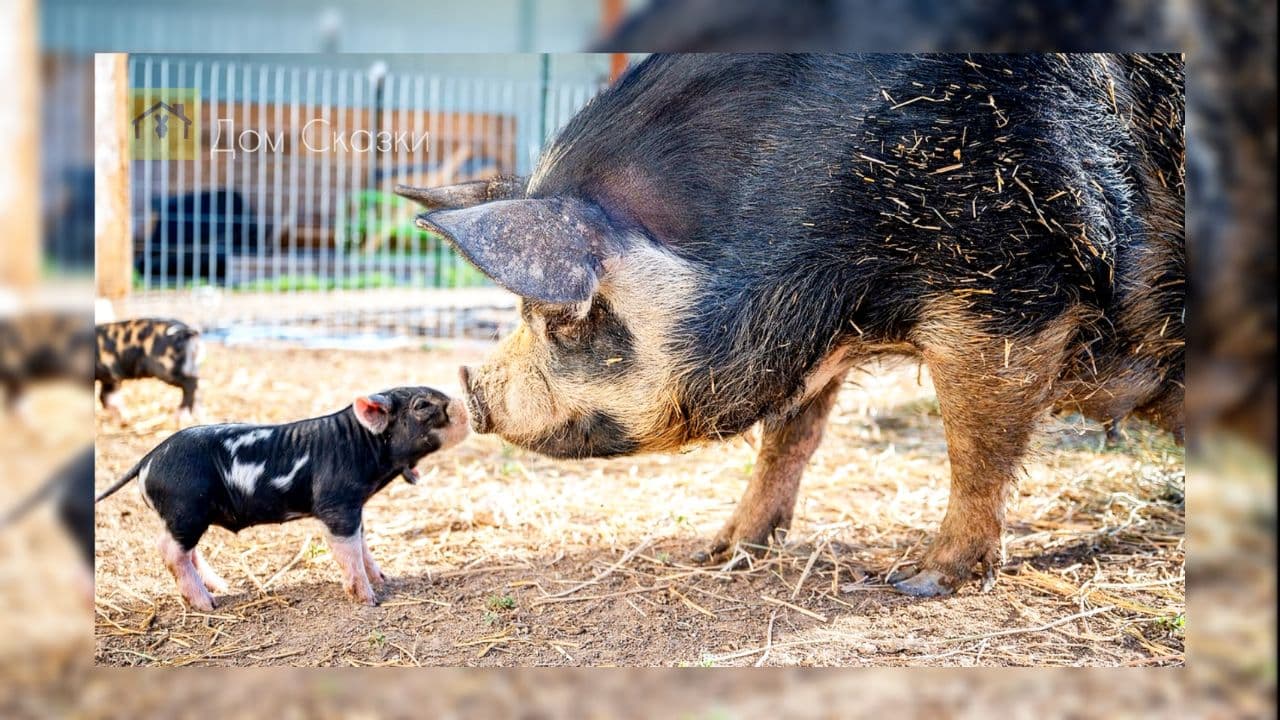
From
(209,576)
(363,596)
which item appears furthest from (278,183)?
(363,596)

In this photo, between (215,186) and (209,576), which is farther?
(215,186)

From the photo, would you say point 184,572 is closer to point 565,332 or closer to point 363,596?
point 363,596

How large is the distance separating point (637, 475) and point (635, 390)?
1.21 metres

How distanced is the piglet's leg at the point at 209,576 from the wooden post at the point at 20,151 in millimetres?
794

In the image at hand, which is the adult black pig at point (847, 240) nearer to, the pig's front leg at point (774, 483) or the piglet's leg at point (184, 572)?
the pig's front leg at point (774, 483)

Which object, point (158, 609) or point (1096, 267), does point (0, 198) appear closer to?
point (158, 609)

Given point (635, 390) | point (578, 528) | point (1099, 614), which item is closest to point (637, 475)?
point (578, 528)

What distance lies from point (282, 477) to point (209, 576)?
1.06 ft

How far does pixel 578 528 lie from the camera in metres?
3.45

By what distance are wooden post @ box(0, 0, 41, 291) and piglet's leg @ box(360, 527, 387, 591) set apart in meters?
1.03

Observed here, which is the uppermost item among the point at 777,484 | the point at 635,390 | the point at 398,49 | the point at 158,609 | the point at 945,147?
the point at 398,49

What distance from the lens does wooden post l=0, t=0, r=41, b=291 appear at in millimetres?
2637

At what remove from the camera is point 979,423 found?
295 centimetres

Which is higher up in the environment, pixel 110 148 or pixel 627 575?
pixel 110 148
